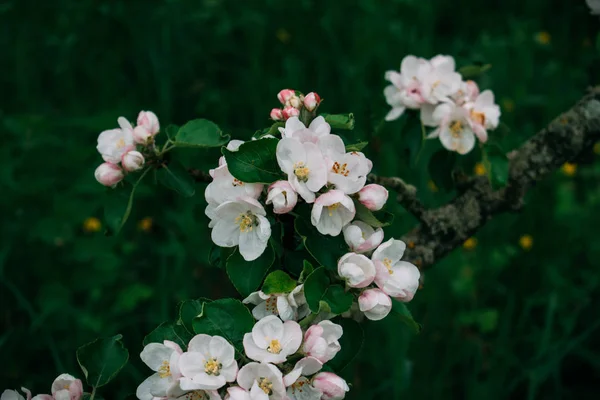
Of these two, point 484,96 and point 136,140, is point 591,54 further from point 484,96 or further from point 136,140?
point 136,140

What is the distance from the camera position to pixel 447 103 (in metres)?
1.28

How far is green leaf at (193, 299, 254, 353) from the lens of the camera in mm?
887

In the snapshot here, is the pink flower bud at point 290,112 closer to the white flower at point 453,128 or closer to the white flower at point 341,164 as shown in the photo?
the white flower at point 341,164

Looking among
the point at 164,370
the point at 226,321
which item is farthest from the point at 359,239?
the point at 164,370

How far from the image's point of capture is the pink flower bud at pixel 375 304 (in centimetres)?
90

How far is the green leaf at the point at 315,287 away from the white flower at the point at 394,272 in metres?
0.08

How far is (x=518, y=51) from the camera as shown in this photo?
9.79ft

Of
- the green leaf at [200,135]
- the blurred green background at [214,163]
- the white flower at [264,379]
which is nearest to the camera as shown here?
the white flower at [264,379]

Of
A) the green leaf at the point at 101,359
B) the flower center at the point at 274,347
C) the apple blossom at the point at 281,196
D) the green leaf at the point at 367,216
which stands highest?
the apple blossom at the point at 281,196

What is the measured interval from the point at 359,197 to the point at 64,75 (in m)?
2.32

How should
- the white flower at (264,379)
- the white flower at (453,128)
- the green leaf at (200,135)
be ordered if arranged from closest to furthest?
the white flower at (264,379) < the green leaf at (200,135) < the white flower at (453,128)

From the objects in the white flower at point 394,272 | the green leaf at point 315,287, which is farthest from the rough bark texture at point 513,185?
the green leaf at point 315,287

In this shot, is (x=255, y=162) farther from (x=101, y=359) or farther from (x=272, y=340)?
(x=101, y=359)

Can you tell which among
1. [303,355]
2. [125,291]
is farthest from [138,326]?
[303,355]
